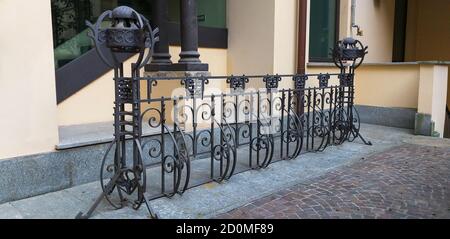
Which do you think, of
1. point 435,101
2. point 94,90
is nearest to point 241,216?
point 94,90

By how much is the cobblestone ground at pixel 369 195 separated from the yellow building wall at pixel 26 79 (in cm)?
176

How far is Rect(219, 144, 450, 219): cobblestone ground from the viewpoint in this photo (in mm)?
3322

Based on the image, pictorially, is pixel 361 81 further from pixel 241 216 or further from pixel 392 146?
pixel 241 216

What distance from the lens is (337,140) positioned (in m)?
5.89

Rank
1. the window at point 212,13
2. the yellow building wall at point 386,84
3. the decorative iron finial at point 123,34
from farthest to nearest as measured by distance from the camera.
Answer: the yellow building wall at point 386,84, the window at point 212,13, the decorative iron finial at point 123,34

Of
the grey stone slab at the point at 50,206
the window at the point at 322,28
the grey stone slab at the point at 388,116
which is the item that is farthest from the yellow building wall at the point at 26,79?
the grey stone slab at the point at 388,116

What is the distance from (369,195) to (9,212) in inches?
122

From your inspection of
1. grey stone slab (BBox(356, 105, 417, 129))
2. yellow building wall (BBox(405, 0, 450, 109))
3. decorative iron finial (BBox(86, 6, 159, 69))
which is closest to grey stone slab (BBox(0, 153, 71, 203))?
decorative iron finial (BBox(86, 6, 159, 69))

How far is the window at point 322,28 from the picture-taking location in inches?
281

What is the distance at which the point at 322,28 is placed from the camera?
24.3ft

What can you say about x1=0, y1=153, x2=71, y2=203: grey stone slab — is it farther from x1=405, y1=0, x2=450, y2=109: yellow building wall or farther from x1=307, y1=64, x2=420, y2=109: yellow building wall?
x1=405, y1=0, x2=450, y2=109: yellow building wall

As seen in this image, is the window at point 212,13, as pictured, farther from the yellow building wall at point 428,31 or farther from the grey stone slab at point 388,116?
the yellow building wall at point 428,31

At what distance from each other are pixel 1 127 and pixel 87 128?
1253 mm

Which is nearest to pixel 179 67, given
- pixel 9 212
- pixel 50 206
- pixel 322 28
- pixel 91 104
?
pixel 91 104
